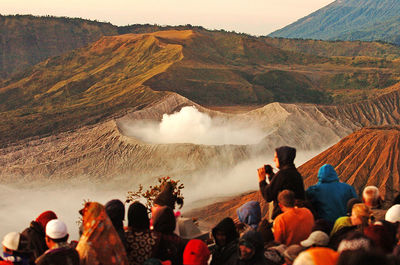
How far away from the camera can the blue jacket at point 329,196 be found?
931cm

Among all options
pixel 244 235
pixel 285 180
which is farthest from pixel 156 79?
pixel 244 235

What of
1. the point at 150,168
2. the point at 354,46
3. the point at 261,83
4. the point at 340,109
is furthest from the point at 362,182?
the point at 354,46

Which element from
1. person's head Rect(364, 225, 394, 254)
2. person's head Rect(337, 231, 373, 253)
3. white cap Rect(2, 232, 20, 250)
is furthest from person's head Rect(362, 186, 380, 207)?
white cap Rect(2, 232, 20, 250)

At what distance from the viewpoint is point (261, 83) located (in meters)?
97.9

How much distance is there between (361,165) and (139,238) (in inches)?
1303

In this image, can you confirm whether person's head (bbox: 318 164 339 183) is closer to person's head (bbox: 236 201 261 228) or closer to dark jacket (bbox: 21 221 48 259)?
person's head (bbox: 236 201 261 228)

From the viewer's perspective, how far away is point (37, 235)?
7785 millimetres

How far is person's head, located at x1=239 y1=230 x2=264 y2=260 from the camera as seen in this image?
23.4 feet

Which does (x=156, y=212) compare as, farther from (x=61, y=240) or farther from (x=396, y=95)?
(x=396, y=95)

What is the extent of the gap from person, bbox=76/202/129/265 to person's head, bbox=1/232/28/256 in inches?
32.6

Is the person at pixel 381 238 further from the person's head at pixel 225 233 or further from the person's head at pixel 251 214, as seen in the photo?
the person's head at pixel 251 214

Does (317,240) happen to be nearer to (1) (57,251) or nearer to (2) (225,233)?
(2) (225,233)

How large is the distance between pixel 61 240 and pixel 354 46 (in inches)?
6937

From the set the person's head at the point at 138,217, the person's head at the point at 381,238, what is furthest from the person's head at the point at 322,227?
the person's head at the point at 138,217
